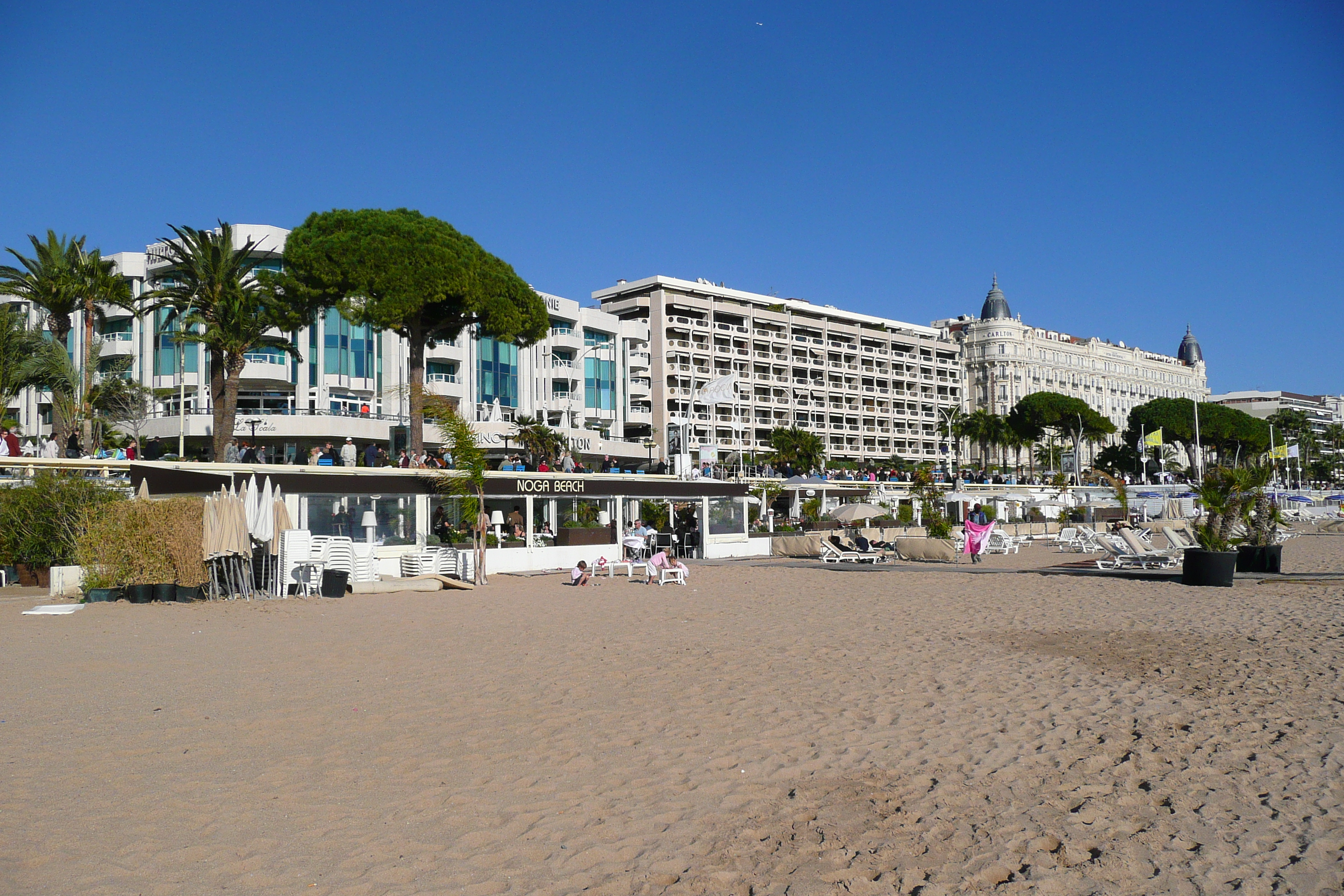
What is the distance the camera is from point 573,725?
23.8ft

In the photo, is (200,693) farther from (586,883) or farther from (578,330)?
(578,330)

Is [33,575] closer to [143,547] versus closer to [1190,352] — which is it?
[143,547]

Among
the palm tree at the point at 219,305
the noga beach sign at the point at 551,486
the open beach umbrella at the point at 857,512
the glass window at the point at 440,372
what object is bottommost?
the open beach umbrella at the point at 857,512

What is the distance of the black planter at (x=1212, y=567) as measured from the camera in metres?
16.8

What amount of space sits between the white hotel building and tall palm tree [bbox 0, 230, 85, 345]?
104 m

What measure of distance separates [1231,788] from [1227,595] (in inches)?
445

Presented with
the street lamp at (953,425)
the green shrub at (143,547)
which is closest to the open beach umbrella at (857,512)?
the green shrub at (143,547)

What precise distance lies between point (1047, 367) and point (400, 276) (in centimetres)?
11517

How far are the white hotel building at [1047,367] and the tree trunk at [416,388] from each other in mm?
99333

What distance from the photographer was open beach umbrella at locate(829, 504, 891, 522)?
3281cm

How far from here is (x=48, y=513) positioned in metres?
19.4

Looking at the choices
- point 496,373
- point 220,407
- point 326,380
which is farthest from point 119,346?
point 220,407

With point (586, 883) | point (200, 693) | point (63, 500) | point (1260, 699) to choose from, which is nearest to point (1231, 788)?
point (1260, 699)

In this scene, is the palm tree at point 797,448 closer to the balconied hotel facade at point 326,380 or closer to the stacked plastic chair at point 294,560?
the balconied hotel facade at point 326,380
